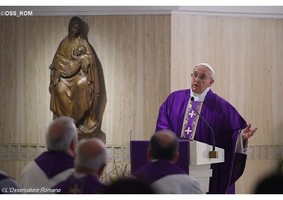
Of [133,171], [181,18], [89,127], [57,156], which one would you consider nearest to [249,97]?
[181,18]

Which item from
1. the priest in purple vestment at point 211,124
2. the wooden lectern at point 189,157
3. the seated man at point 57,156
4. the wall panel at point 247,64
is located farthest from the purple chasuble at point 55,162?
the wall panel at point 247,64

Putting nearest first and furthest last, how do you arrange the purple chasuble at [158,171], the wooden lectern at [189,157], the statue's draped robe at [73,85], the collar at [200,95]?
the purple chasuble at [158,171], the wooden lectern at [189,157], the collar at [200,95], the statue's draped robe at [73,85]

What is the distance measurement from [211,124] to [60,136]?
6.38ft

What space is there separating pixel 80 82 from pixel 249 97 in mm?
1915

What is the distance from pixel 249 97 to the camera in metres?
7.82

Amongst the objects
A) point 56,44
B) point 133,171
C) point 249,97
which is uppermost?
point 56,44

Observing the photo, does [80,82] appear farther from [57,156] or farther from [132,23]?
[57,156]

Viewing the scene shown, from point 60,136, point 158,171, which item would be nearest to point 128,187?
point 158,171

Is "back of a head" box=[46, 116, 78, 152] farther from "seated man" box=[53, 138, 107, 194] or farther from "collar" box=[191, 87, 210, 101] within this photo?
"collar" box=[191, 87, 210, 101]

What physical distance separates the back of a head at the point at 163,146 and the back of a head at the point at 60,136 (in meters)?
0.58

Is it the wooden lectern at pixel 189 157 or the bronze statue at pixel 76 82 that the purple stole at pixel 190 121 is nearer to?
the wooden lectern at pixel 189 157

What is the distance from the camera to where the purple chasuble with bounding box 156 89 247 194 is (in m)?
6.24

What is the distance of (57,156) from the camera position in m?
4.94

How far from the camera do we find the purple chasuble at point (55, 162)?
4926 mm
